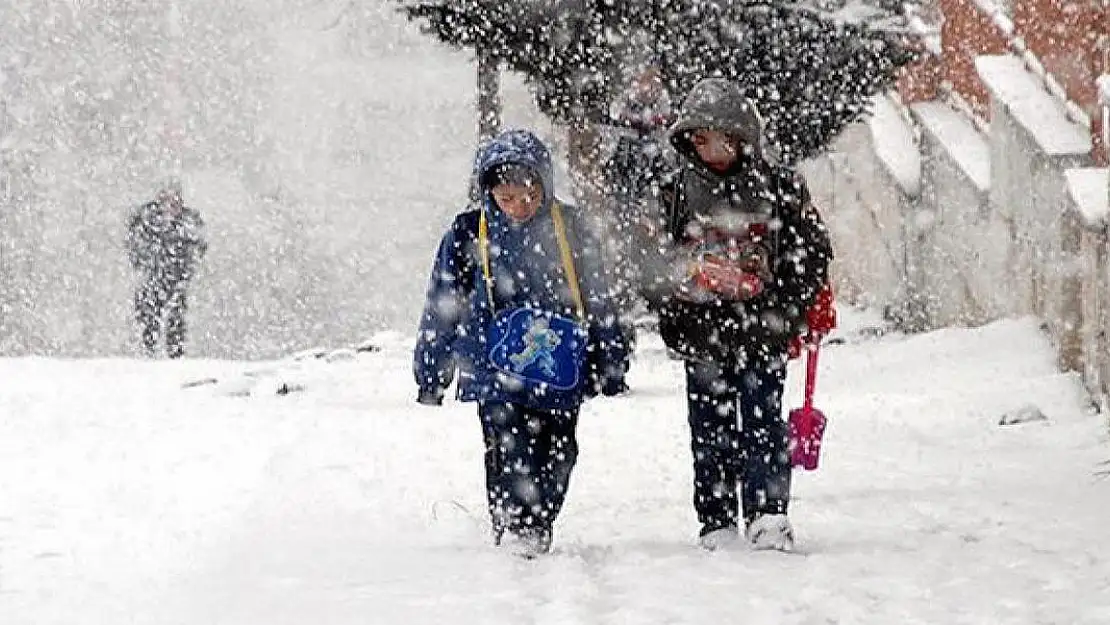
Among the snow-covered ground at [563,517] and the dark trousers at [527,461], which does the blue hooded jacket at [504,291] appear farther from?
the snow-covered ground at [563,517]

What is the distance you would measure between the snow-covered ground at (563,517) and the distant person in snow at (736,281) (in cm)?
28

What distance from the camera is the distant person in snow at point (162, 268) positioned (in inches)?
658

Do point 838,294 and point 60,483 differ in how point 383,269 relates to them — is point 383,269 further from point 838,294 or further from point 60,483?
point 60,483

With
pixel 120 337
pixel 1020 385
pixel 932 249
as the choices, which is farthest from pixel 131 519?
pixel 120 337

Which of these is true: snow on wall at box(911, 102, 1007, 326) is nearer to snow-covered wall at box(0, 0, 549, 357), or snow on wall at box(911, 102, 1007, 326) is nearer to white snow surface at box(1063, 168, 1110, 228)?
white snow surface at box(1063, 168, 1110, 228)

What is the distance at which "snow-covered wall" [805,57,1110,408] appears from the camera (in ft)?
31.0

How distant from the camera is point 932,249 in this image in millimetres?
14094

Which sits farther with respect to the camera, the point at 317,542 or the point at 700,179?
the point at 317,542

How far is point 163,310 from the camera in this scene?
16.8 metres

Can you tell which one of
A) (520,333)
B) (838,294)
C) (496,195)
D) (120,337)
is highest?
(496,195)

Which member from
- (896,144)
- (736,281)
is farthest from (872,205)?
(736,281)

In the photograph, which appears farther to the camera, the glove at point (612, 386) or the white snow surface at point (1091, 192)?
the white snow surface at point (1091, 192)

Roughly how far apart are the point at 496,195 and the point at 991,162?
7095 mm

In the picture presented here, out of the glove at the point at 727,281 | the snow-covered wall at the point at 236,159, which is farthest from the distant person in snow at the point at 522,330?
the snow-covered wall at the point at 236,159
